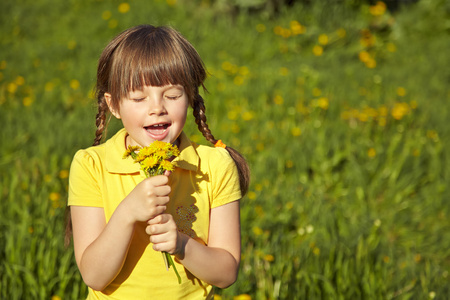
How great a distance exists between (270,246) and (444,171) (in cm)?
183

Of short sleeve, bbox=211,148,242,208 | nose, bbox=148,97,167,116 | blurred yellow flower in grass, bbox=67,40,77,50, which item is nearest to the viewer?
nose, bbox=148,97,167,116

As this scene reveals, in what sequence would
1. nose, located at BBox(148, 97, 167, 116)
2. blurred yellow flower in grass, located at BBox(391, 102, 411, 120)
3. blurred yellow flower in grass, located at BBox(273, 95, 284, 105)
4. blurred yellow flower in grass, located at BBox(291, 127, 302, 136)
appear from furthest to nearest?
1. blurred yellow flower in grass, located at BBox(273, 95, 284, 105)
2. blurred yellow flower in grass, located at BBox(391, 102, 411, 120)
3. blurred yellow flower in grass, located at BBox(291, 127, 302, 136)
4. nose, located at BBox(148, 97, 167, 116)

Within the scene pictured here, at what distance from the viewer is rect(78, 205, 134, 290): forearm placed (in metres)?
1.27

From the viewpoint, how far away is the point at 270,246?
2.73 metres

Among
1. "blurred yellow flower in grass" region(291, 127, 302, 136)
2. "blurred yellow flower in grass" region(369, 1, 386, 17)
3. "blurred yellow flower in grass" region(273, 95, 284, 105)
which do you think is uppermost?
"blurred yellow flower in grass" region(369, 1, 386, 17)

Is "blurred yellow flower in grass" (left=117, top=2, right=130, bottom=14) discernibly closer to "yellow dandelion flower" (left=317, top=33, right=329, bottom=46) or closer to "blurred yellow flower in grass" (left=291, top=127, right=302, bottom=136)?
"yellow dandelion flower" (left=317, top=33, right=329, bottom=46)

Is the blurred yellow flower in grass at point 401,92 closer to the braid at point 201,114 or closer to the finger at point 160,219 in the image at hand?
the braid at point 201,114

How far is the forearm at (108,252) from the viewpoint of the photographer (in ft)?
4.17

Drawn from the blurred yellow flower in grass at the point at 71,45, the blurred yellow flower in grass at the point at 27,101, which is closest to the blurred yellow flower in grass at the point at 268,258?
the blurred yellow flower in grass at the point at 27,101

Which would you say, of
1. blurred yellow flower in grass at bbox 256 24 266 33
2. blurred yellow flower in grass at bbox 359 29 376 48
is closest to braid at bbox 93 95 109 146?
blurred yellow flower in grass at bbox 256 24 266 33

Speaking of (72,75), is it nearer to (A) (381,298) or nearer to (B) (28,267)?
(B) (28,267)

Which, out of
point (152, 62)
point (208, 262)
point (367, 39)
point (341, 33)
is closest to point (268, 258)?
point (208, 262)

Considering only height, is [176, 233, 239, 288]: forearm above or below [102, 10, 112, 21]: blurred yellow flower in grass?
below

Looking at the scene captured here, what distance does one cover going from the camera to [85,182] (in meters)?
1.38
